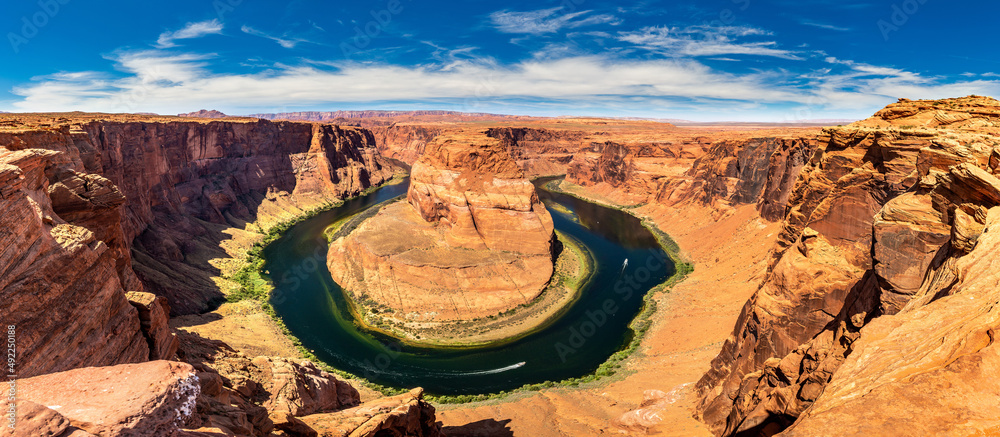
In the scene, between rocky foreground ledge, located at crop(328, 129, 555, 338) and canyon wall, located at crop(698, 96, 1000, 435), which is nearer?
canyon wall, located at crop(698, 96, 1000, 435)

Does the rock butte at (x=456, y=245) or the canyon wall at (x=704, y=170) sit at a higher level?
the canyon wall at (x=704, y=170)

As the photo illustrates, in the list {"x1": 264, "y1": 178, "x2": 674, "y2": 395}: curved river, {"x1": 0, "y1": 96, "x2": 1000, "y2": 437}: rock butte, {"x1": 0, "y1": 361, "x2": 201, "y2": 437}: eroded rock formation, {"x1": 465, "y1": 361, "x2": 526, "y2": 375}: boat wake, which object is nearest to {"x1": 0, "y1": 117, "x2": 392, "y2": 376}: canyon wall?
{"x1": 0, "y1": 96, "x2": 1000, "y2": 437}: rock butte

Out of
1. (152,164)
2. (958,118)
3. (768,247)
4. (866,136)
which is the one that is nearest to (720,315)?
(768,247)

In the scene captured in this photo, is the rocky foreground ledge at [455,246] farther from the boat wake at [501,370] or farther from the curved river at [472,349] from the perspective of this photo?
the boat wake at [501,370]

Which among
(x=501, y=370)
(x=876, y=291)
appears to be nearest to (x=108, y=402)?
(x=876, y=291)

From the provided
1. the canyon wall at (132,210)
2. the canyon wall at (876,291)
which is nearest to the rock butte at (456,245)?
the canyon wall at (132,210)

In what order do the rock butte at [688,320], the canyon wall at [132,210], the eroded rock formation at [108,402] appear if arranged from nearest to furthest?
the eroded rock formation at [108,402] → the rock butte at [688,320] → the canyon wall at [132,210]

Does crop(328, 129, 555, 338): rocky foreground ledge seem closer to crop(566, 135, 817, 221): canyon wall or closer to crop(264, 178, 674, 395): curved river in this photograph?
crop(264, 178, 674, 395): curved river
